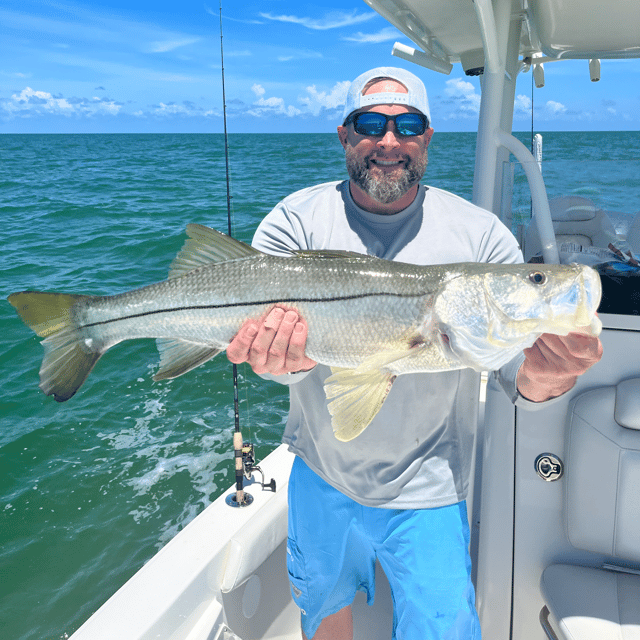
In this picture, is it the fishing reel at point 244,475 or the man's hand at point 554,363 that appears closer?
the man's hand at point 554,363

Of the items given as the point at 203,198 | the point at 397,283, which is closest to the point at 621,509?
the point at 397,283

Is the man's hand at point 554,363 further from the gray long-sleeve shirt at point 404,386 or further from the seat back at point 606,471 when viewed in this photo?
the seat back at point 606,471

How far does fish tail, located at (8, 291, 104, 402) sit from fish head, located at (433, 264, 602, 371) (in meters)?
1.25

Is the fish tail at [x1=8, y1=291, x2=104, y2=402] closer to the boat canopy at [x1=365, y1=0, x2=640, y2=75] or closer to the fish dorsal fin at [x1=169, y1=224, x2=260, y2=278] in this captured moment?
the fish dorsal fin at [x1=169, y1=224, x2=260, y2=278]

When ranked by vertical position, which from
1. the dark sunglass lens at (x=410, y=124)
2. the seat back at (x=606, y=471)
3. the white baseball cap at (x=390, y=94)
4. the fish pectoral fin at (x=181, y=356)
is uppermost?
the white baseball cap at (x=390, y=94)

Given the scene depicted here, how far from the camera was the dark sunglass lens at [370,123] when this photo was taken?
6.79ft

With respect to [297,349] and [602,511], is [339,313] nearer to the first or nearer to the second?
[297,349]

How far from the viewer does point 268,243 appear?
210cm

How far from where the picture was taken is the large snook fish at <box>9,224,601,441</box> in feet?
5.61

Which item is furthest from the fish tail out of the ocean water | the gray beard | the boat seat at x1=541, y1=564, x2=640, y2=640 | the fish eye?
the ocean water

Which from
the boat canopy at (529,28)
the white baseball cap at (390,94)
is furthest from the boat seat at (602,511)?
the boat canopy at (529,28)

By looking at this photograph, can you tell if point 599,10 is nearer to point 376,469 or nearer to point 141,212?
point 376,469

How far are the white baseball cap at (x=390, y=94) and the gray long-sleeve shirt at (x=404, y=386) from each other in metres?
0.34

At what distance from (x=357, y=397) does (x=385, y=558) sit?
852 millimetres
